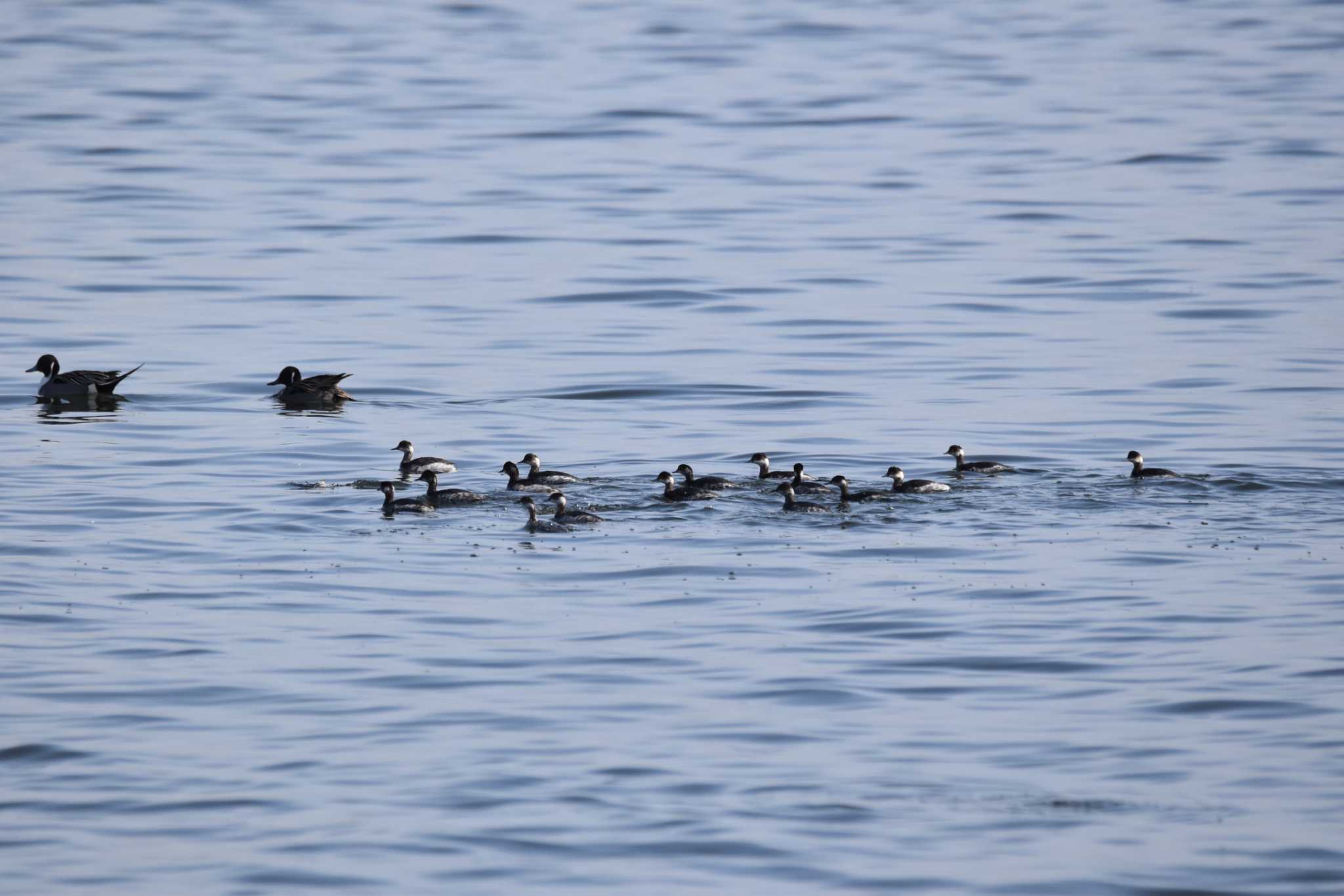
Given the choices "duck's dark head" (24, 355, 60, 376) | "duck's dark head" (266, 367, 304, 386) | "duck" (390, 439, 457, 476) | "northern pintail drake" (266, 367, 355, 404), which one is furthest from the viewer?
"duck's dark head" (24, 355, 60, 376)

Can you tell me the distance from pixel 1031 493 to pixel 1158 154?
24957mm

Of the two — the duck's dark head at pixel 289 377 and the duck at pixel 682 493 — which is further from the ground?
the duck's dark head at pixel 289 377

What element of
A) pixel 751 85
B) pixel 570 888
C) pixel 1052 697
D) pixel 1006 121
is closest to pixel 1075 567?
pixel 1052 697

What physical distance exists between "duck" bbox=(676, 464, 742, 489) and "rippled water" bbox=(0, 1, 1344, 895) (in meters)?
0.40

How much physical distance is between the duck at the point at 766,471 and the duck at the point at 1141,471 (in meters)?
2.85

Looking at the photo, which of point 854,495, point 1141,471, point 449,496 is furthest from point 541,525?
point 1141,471

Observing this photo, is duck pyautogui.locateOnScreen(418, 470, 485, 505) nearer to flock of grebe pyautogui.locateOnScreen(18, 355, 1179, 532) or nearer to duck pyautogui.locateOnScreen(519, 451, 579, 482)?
flock of grebe pyautogui.locateOnScreen(18, 355, 1179, 532)

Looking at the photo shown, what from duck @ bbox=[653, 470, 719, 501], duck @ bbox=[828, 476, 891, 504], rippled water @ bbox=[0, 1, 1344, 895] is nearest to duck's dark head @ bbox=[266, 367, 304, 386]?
rippled water @ bbox=[0, 1, 1344, 895]

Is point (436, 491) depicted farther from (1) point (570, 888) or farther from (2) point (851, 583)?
(1) point (570, 888)

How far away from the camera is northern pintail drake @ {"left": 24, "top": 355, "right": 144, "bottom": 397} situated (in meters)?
24.2

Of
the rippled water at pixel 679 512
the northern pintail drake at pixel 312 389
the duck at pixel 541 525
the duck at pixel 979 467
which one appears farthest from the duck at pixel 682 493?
the northern pintail drake at pixel 312 389

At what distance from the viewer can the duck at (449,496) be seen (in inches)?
718

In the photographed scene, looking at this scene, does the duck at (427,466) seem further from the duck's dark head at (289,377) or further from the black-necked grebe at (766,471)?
Answer: the duck's dark head at (289,377)

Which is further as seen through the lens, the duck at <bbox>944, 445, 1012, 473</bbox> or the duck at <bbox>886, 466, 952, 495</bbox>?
the duck at <bbox>944, 445, 1012, 473</bbox>
